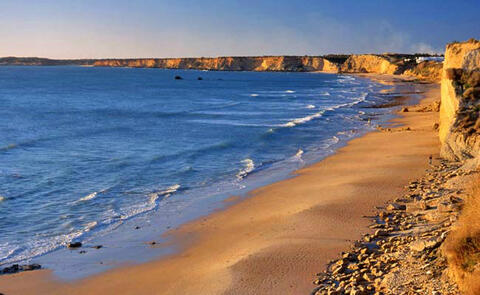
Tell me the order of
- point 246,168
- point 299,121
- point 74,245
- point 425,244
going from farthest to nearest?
point 299,121, point 246,168, point 74,245, point 425,244

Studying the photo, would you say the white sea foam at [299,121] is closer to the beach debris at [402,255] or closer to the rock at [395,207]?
the beach debris at [402,255]

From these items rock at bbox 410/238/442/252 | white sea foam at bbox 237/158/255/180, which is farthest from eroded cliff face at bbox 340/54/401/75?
rock at bbox 410/238/442/252

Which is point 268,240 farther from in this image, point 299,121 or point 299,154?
point 299,121

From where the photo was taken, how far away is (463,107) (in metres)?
16.5

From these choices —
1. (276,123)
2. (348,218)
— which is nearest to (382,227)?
(348,218)

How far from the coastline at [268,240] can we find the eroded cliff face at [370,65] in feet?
404

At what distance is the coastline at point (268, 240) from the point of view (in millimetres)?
8836

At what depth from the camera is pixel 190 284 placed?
8.81 metres

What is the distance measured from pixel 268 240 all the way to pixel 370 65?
168320 mm

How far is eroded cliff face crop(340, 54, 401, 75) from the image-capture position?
141000 millimetres

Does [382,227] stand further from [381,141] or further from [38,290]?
[381,141]

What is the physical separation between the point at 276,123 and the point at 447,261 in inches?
1096

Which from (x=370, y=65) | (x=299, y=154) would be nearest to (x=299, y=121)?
(x=299, y=154)

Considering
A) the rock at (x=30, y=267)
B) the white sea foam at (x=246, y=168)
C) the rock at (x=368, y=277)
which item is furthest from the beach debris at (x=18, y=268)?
the white sea foam at (x=246, y=168)
